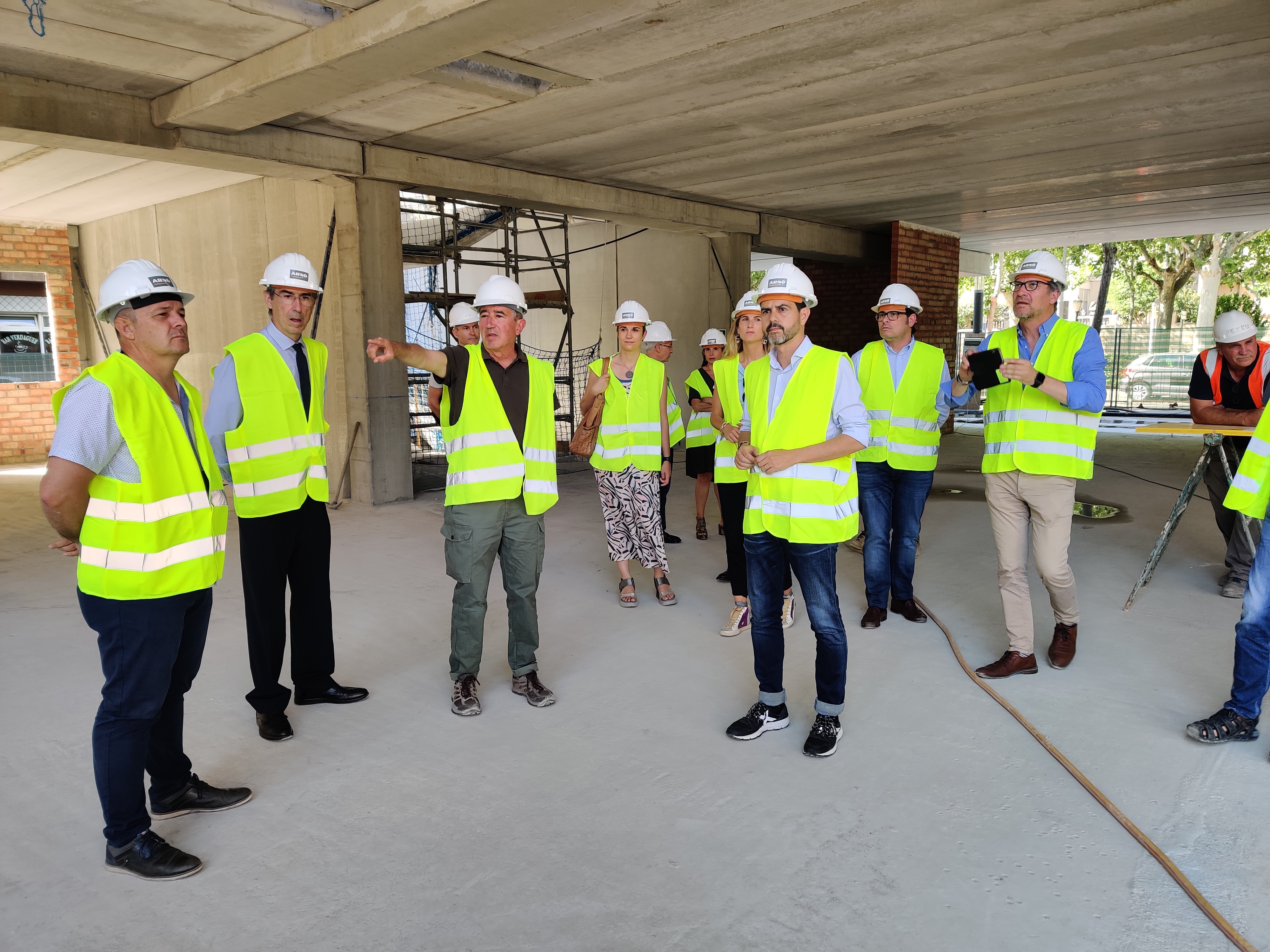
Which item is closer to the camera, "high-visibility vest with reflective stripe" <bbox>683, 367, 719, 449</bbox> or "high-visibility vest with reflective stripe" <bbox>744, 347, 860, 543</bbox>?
"high-visibility vest with reflective stripe" <bbox>744, 347, 860, 543</bbox>

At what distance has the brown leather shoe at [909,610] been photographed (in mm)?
5051

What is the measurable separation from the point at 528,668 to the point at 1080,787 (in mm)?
2277

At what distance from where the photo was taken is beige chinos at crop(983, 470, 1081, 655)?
4.07 m

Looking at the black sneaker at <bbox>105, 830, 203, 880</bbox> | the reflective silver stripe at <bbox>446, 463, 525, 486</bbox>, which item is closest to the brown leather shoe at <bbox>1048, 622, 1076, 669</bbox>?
the reflective silver stripe at <bbox>446, 463, 525, 486</bbox>

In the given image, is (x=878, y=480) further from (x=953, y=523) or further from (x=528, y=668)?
(x=953, y=523)

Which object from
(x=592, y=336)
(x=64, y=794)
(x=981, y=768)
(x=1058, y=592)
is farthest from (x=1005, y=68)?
(x=592, y=336)

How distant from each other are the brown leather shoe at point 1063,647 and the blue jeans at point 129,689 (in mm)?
3832

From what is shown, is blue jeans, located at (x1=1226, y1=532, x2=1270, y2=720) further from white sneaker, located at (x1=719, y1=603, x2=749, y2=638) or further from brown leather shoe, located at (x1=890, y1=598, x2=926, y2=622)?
white sneaker, located at (x1=719, y1=603, x2=749, y2=638)

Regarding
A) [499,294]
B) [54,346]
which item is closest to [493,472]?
[499,294]

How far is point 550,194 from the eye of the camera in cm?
983

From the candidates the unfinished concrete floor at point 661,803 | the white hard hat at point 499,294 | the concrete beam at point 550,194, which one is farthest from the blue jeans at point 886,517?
the concrete beam at point 550,194

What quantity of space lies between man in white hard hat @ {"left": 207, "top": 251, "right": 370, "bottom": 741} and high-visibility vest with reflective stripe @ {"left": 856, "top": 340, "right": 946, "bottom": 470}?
9.43 feet

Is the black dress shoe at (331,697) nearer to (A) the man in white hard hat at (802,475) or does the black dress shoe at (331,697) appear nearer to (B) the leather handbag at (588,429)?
(B) the leather handbag at (588,429)

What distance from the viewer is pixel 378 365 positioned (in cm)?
886
